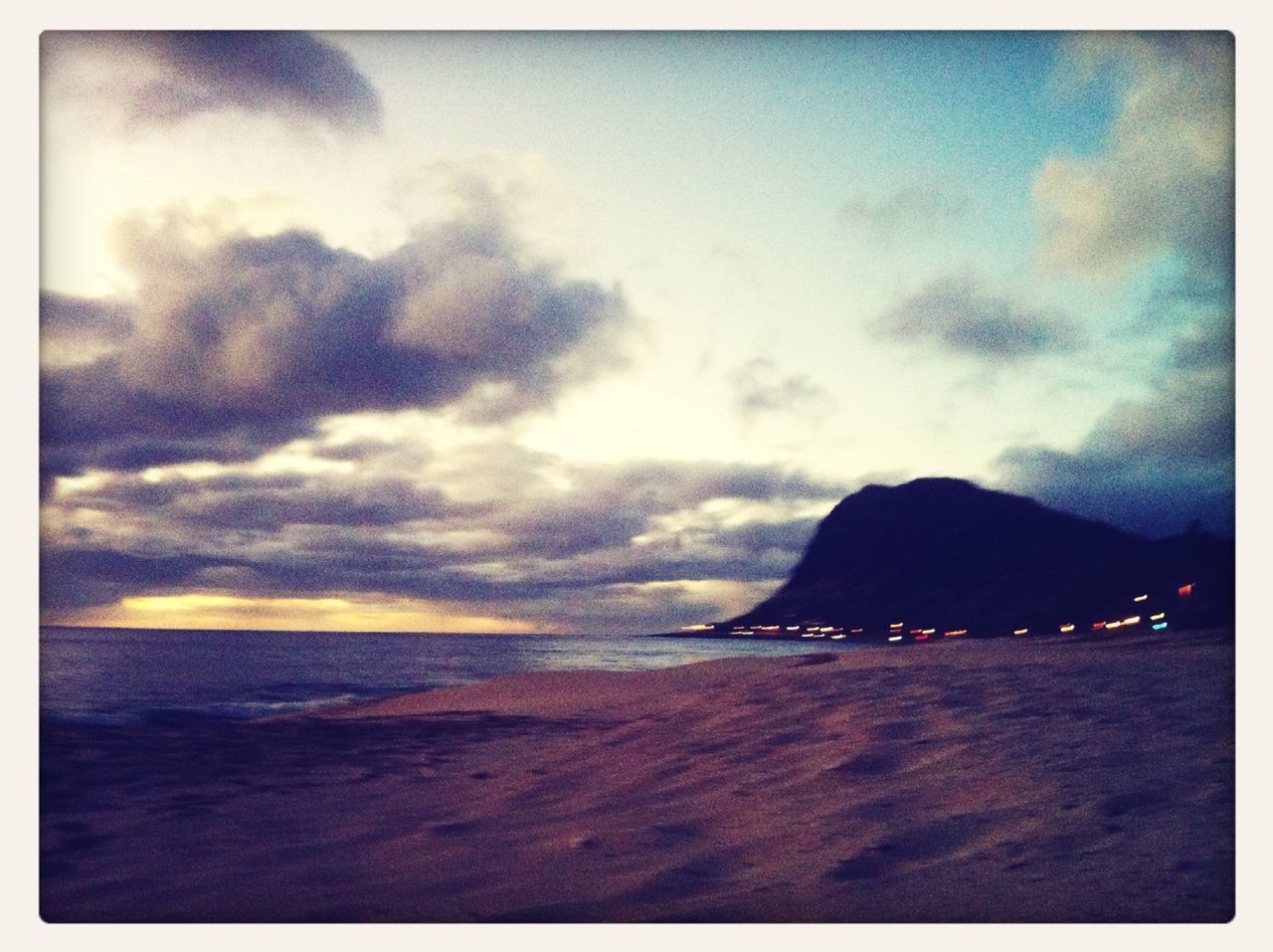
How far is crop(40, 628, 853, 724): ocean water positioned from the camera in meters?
3.81

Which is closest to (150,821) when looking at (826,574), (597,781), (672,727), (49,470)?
(49,470)

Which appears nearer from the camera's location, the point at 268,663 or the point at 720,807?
the point at 720,807

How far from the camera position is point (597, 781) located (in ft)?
13.0

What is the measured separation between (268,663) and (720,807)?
1856mm

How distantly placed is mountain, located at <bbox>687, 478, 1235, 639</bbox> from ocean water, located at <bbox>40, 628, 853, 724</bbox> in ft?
0.89

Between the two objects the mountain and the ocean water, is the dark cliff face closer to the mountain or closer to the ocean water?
the mountain

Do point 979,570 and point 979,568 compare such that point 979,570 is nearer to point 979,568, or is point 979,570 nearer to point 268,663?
point 979,568

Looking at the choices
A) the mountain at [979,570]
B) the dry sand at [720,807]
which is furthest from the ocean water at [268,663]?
the mountain at [979,570]

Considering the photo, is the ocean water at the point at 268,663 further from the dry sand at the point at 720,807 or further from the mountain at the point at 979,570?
the mountain at the point at 979,570

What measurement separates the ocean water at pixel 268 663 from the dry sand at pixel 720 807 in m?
0.10

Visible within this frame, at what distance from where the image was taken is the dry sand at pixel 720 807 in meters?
3.52

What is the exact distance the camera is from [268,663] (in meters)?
4.12

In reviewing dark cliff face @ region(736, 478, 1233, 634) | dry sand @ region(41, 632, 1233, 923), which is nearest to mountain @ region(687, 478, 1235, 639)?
dark cliff face @ region(736, 478, 1233, 634)

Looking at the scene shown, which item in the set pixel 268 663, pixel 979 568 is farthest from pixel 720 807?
pixel 268 663
